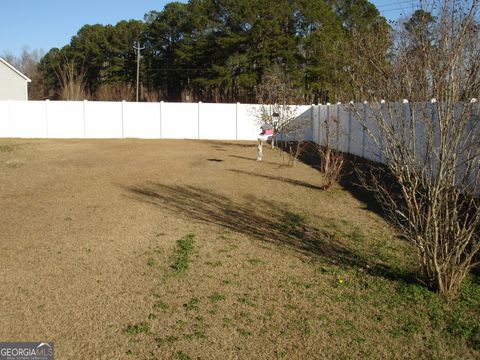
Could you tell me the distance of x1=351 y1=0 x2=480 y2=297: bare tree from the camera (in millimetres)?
3898

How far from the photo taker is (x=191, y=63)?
42.7 metres

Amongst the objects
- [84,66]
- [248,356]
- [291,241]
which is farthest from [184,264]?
[84,66]

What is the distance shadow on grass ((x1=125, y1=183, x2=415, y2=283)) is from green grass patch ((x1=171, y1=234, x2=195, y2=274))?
845mm

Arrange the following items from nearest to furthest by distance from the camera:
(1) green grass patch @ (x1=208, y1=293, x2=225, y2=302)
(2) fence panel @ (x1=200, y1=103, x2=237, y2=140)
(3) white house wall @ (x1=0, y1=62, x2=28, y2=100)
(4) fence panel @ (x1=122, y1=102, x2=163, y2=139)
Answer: (1) green grass patch @ (x1=208, y1=293, x2=225, y2=302) < (4) fence panel @ (x1=122, y1=102, x2=163, y2=139) < (2) fence panel @ (x1=200, y1=103, x2=237, y2=140) < (3) white house wall @ (x1=0, y1=62, x2=28, y2=100)

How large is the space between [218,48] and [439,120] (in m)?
35.7

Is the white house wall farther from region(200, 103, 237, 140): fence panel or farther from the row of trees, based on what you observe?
region(200, 103, 237, 140): fence panel

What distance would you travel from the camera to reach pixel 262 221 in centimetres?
Result: 729

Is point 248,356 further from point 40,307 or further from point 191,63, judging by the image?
point 191,63

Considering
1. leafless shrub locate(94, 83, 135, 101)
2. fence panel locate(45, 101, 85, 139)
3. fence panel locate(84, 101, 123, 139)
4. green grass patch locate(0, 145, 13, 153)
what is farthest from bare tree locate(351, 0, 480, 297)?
leafless shrub locate(94, 83, 135, 101)

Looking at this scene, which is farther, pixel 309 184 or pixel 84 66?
pixel 84 66

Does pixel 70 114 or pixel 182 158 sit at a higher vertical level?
pixel 70 114

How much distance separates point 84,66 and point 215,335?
50.9m

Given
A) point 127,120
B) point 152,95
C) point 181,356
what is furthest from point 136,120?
point 181,356

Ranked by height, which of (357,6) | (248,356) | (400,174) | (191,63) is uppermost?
(357,6)
